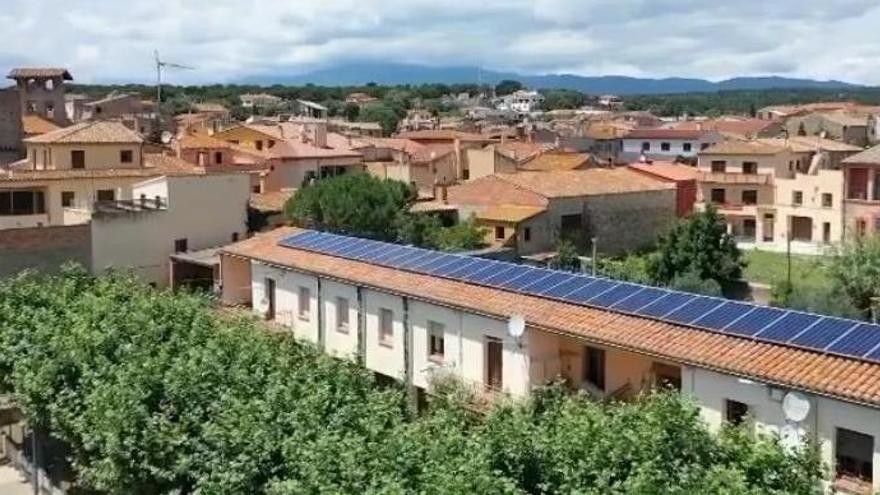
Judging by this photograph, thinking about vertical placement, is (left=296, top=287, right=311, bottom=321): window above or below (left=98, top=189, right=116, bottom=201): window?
below

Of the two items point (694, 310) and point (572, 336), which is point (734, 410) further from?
point (572, 336)

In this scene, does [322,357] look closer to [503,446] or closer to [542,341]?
[542,341]

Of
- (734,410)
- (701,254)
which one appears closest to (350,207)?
(701,254)

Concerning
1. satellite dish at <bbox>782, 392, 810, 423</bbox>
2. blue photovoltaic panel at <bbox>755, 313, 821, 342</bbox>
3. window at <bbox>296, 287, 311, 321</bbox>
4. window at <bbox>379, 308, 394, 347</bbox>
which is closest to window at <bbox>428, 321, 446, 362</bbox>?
window at <bbox>379, 308, 394, 347</bbox>

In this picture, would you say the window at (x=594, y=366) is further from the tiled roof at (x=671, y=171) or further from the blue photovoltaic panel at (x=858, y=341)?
the tiled roof at (x=671, y=171)

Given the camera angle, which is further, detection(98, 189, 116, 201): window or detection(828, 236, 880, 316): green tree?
detection(98, 189, 116, 201): window

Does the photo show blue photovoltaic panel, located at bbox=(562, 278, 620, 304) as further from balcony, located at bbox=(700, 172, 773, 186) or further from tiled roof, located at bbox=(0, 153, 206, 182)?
balcony, located at bbox=(700, 172, 773, 186)
